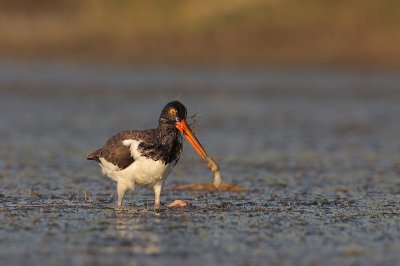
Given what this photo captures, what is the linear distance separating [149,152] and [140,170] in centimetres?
26

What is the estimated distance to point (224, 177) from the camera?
56.7ft

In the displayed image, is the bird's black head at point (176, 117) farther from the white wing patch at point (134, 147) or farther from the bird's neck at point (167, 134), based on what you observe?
the white wing patch at point (134, 147)

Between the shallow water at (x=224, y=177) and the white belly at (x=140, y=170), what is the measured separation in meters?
0.41

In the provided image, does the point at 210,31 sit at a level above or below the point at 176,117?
above

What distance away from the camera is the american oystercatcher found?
1291 cm

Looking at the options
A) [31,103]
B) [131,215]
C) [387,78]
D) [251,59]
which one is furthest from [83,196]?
[251,59]

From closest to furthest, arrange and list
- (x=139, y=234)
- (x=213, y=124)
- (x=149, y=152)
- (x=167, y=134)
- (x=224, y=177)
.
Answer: (x=139, y=234) → (x=149, y=152) → (x=167, y=134) → (x=224, y=177) → (x=213, y=124)

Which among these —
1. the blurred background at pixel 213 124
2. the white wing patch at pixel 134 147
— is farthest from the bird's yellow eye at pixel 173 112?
the white wing patch at pixel 134 147

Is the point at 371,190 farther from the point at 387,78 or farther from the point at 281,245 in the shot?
the point at 387,78

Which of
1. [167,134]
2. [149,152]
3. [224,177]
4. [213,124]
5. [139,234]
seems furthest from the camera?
[213,124]

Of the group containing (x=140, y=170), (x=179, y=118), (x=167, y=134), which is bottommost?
(x=140, y=170)

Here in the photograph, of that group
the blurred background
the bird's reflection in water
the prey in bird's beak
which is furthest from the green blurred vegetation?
the bird's reflection in water

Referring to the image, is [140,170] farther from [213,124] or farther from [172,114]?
[213,124]

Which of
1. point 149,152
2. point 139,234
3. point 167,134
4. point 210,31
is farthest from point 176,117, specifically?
point 210,31
